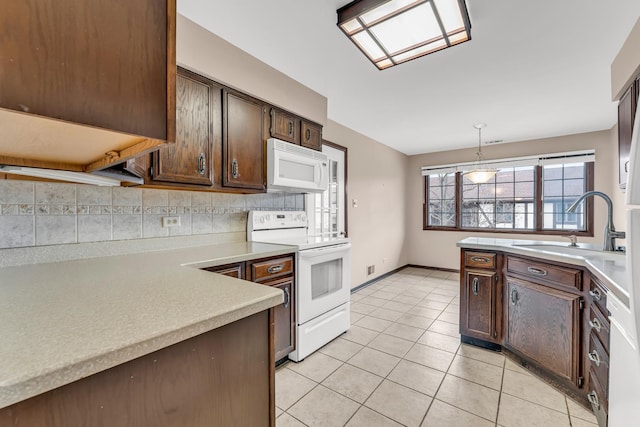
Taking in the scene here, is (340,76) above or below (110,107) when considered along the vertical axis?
above

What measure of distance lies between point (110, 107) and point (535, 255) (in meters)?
2.46

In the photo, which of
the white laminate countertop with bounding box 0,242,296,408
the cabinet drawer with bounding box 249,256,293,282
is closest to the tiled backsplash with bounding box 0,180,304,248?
the white laminate countertop with bounding box 0,242,296,408

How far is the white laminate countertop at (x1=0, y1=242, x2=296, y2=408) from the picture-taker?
1.61 ft

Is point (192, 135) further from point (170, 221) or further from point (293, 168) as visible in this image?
point (293, 168)

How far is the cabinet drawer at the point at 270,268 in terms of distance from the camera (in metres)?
1.90

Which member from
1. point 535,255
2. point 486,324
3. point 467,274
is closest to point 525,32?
point 535,255

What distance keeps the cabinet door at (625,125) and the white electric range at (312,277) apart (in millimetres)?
2119

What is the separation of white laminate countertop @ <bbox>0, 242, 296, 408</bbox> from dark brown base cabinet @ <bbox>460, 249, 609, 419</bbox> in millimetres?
1809

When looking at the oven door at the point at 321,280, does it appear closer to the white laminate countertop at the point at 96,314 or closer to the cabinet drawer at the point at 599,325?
the white laminate countertop at the point at 96,314

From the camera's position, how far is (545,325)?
6.33ft

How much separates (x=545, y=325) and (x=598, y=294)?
568 mm

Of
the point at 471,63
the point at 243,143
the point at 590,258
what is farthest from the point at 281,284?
the point at 471,63

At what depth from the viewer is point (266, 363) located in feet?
2.90

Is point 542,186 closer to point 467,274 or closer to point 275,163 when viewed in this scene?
point 467,274
